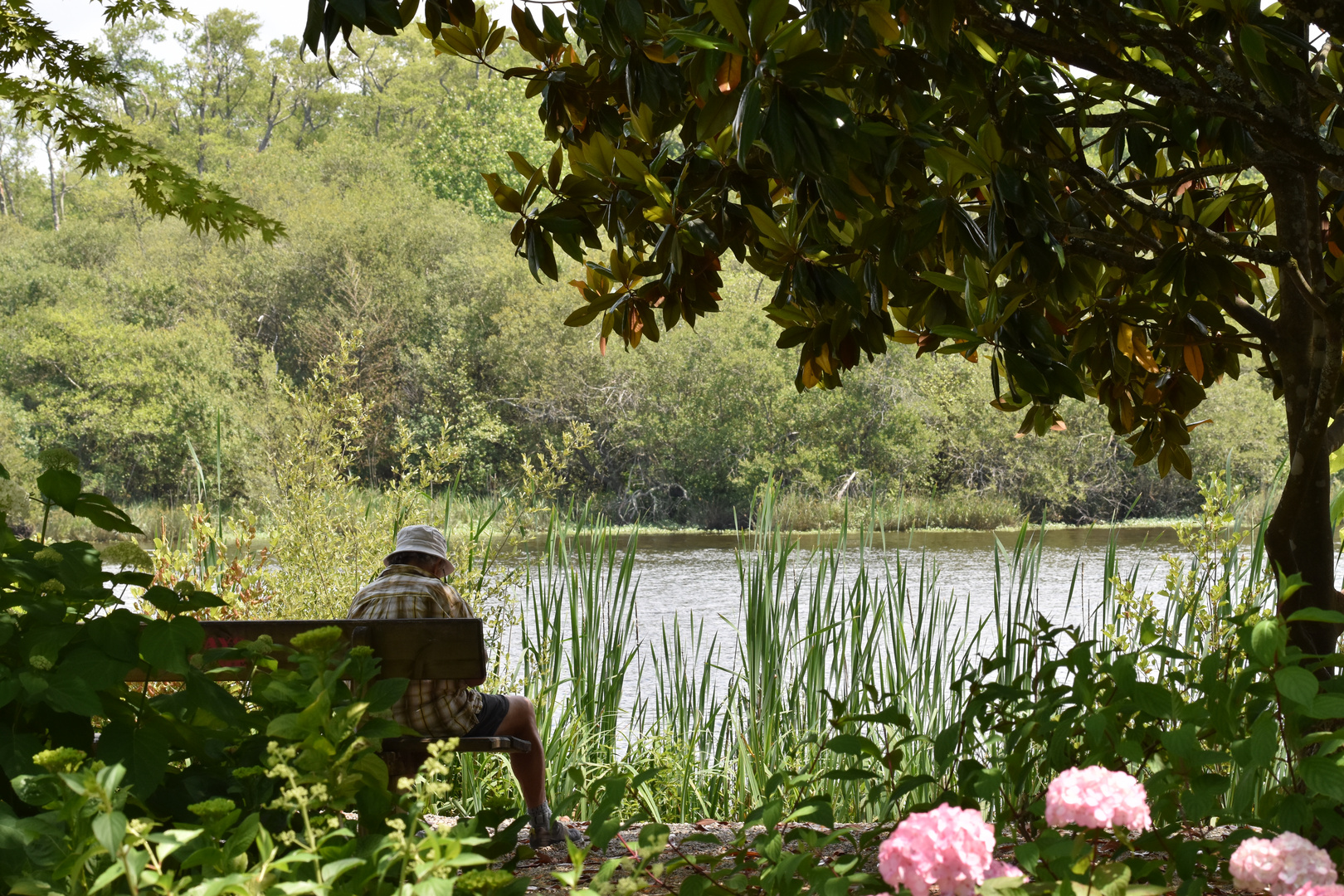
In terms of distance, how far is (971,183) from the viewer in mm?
1748

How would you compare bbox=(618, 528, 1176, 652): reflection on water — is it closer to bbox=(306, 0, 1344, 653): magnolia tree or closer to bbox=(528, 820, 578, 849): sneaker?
bbox=(528, 820, 578, 849): sneaker

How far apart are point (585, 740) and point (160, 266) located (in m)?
23.9

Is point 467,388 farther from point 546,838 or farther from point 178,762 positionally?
point 178,762

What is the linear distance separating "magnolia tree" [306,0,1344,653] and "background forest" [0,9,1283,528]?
13754 millimetres

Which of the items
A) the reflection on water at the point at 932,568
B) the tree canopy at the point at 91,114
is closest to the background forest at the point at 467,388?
the reflection on water at the point at 932,568

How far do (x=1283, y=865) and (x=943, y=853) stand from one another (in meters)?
0.30

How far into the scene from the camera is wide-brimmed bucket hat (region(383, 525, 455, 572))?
2.73 metres

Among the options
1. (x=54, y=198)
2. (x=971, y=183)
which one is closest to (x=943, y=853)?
(x=971, y=183)

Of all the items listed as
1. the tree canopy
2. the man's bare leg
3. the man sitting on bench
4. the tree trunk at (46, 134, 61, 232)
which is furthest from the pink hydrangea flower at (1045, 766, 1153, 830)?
the tree trunk at (46, 134, 61, 232)

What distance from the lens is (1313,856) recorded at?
87cm

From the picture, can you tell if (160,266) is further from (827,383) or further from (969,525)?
(827,383)

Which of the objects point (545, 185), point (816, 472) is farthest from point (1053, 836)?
point (816, 472)

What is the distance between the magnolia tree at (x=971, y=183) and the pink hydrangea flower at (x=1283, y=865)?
513mm

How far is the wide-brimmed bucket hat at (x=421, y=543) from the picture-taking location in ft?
8.95
